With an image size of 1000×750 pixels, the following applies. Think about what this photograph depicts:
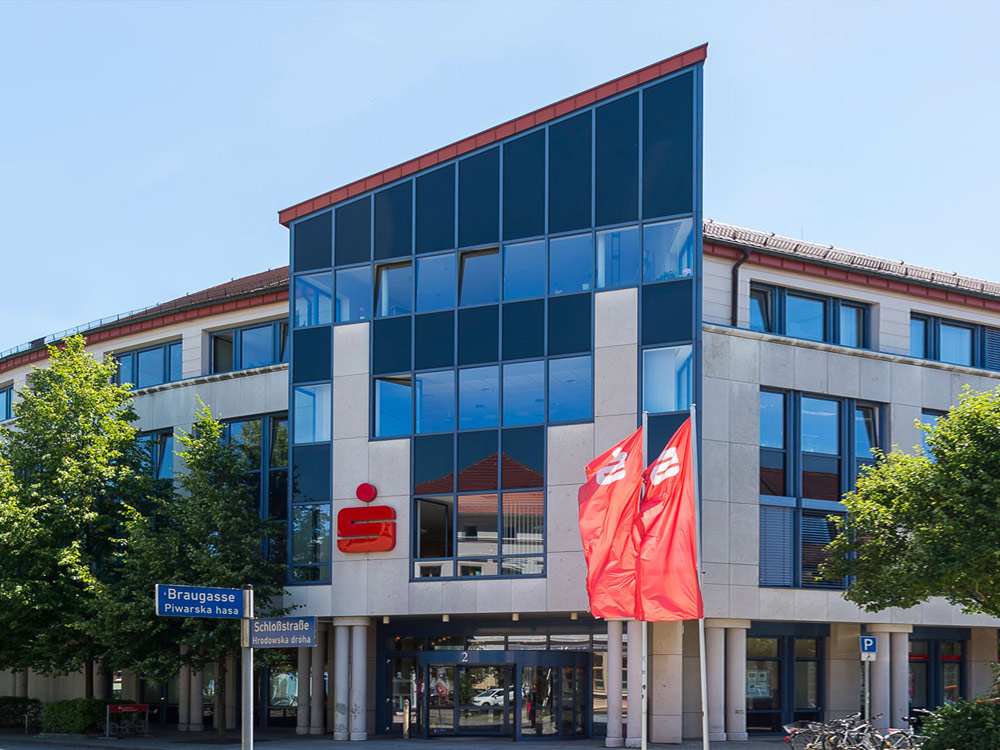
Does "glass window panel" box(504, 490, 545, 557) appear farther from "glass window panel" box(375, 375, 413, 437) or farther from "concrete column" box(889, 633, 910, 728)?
"concrete column" box(889, 633, 910, 728)

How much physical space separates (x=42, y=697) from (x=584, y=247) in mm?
28600

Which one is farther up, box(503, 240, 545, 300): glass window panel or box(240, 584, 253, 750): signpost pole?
box(503, 240, 545, 300): glass window panel

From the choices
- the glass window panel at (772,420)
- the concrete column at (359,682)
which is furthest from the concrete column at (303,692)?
the glass window panel at (772,420)

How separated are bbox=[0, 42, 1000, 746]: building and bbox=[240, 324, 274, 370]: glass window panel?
1.59 m

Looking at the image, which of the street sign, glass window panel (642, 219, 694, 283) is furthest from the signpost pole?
the street sign

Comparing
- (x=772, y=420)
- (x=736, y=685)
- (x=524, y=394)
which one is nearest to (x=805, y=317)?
(x=772, y=420)

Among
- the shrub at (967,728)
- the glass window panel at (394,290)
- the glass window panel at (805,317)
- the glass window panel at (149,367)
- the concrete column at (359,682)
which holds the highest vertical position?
the glass window panel at (394,290)

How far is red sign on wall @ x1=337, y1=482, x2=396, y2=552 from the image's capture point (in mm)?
34406

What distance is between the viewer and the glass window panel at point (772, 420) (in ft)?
110

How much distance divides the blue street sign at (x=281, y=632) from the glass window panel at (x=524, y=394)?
14046 mm

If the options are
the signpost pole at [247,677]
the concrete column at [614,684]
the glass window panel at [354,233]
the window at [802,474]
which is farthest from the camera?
the glass window panel at [354,233]

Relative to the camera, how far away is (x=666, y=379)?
104 ft

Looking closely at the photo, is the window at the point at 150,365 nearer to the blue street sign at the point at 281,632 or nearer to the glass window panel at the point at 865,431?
the glass window panel at the point at 865,431

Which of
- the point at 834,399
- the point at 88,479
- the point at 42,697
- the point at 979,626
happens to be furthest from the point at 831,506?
the point at 42,697
